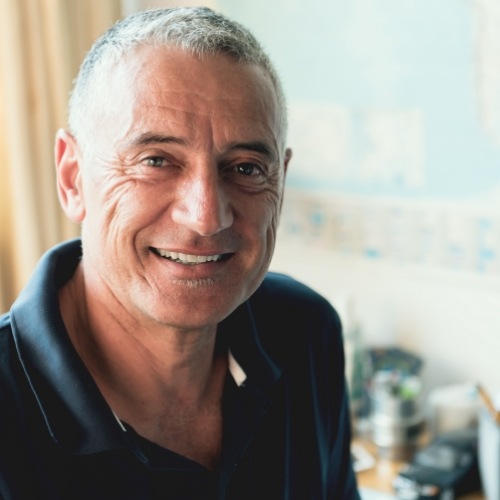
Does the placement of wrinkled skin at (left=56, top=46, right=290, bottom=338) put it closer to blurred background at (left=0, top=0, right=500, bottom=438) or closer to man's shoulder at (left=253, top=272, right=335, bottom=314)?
man's shoulder at (left=253, top=272, right=335, bottom=314)

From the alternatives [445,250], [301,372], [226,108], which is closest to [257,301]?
[301,372]

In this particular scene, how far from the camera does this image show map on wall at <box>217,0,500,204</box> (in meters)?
1.92

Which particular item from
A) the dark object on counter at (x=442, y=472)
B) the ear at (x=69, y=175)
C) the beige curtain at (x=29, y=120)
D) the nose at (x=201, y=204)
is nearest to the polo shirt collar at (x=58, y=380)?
the ear at (x=69, y=175)

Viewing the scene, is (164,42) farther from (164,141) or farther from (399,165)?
(399,165)

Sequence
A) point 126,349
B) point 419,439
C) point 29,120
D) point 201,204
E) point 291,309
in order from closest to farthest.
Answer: point 201,204 → point 126,349 → point 291,309 → point 29,120 → point 419,439

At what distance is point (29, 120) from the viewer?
5.76ft

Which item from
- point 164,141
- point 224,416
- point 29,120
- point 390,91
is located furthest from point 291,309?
point 390,91

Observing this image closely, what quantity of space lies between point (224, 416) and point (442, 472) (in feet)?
2.61

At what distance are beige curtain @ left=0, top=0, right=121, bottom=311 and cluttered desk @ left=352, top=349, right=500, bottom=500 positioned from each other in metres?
0.94

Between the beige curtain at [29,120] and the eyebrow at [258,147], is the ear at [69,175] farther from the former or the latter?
the beige curtain at [29,120]

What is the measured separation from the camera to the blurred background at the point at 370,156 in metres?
1.77

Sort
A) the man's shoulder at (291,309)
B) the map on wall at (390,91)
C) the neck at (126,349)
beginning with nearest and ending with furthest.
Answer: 1. the neck at (126,349)
2. the man's shoulder at (291,309)
3. the map on wall at (390,91)

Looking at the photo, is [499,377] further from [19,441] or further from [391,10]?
[19,441]

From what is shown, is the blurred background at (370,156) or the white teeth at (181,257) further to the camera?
the blurred background at (370,156)
